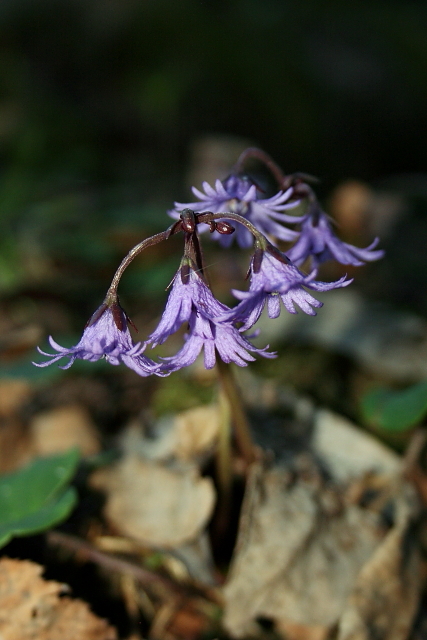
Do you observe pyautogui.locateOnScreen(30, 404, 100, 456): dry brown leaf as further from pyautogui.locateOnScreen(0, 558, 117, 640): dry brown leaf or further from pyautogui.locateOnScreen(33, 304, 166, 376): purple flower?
pyautogui.locateOnScreen(33, 304, 166, 376): purple flower

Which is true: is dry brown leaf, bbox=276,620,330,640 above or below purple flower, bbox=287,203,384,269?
below

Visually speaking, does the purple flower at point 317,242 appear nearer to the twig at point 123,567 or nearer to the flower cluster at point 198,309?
the flower cluster at point 198,309

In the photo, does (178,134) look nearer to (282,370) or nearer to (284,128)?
(284,128)

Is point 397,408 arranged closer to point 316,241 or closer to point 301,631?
point 316,241

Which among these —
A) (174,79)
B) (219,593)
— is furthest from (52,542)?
(174,79)

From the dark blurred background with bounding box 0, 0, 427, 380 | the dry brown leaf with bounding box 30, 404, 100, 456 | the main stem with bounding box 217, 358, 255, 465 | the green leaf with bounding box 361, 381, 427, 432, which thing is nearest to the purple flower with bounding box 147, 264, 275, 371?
the main stem with bounding box 217, 358, 255, 465

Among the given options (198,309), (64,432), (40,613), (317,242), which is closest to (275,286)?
(198,309)
